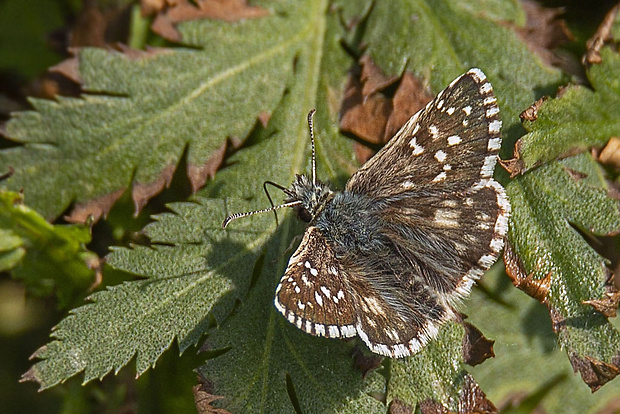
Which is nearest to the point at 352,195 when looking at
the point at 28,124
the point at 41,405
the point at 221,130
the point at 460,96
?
the point at 460,96

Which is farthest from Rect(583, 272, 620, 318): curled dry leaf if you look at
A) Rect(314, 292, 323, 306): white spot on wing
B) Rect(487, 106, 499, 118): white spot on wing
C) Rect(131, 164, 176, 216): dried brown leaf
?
Rect(131, 164, 176, 216): dried brown leaf

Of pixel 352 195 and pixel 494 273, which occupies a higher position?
pixel 352 195

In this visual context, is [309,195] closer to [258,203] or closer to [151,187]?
[258,203]

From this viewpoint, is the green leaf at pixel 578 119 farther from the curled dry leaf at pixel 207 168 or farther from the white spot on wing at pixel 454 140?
the curled dry leaf at pixel 207 168

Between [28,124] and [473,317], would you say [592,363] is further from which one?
[28,124]

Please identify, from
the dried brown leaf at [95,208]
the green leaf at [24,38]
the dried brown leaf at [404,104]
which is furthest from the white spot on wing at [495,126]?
the green leaf at [24,38]

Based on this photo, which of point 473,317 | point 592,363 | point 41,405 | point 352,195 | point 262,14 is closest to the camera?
point 592,363

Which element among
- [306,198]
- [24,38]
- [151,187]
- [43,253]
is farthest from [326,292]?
[24,38]
